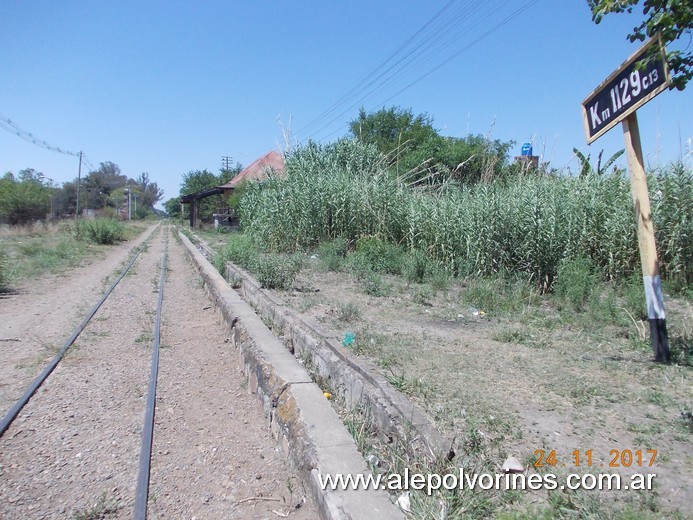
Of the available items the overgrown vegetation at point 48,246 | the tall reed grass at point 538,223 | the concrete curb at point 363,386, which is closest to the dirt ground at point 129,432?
the concrete curb at point 363,386

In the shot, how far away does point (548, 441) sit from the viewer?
3252 millimetres

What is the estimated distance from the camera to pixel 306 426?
12.0ft

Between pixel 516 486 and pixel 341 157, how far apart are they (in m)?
16.6

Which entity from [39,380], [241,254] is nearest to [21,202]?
[241,254]

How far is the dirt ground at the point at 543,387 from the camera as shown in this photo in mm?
3029

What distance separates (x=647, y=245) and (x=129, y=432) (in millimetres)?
4888

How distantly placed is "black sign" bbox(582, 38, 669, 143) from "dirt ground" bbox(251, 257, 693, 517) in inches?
88.9

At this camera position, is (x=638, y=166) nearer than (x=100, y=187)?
Yes

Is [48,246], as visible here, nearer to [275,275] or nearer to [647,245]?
[275,275]

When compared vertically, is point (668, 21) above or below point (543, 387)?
above

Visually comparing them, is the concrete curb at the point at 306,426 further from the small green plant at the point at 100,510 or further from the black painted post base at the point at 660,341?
the black painted post base at the point at 660,341

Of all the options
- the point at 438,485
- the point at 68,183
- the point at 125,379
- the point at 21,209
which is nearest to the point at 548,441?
the point at 438,485

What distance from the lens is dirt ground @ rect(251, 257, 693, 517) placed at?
3.03m

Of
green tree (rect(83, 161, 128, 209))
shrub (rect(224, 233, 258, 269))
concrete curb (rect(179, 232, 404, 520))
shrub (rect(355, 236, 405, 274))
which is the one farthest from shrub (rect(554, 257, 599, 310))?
green tree (rect(83, 161, 128, 209))
